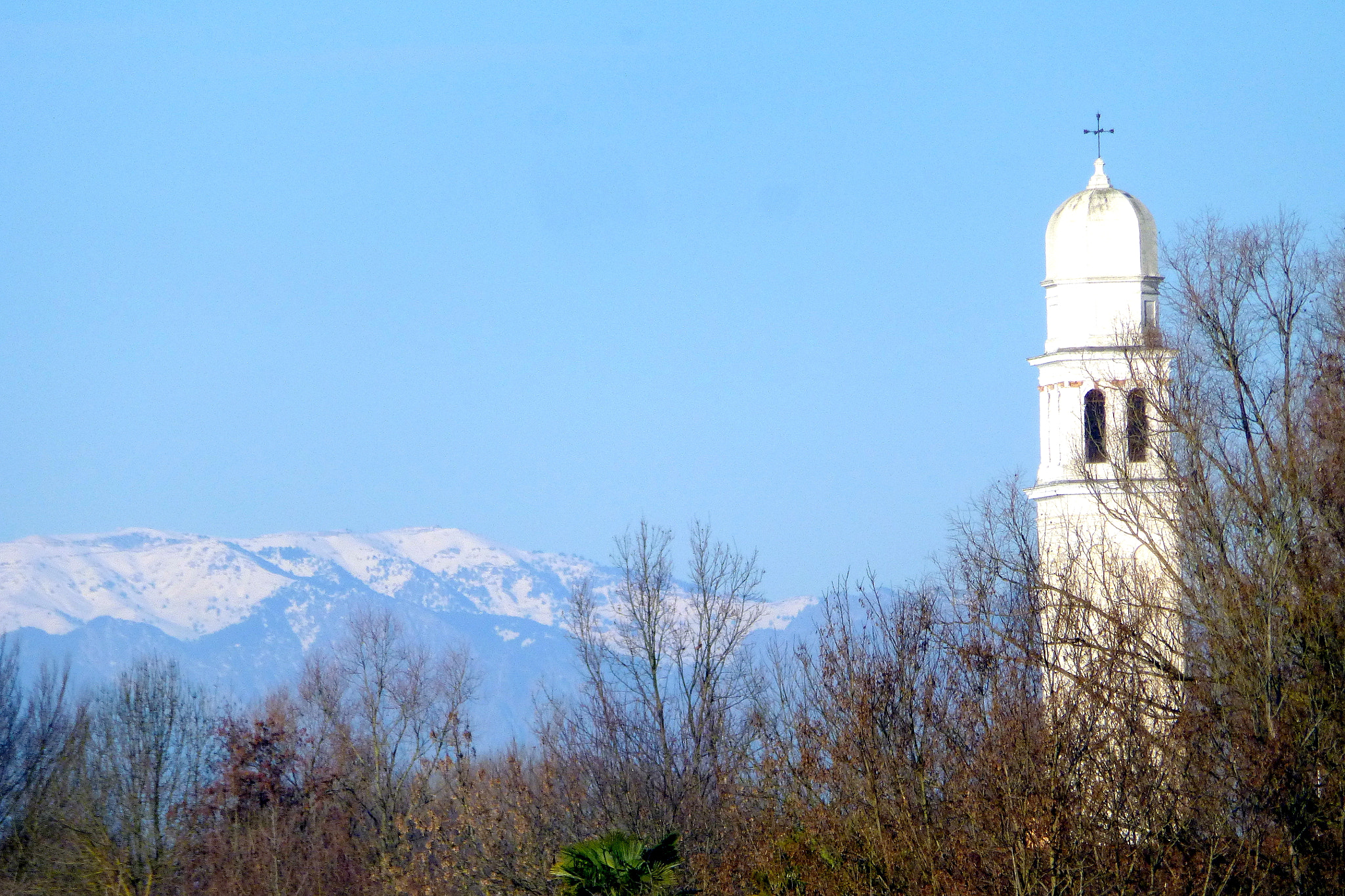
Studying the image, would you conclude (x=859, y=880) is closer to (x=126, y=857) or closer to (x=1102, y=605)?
(x=1102, y=605)

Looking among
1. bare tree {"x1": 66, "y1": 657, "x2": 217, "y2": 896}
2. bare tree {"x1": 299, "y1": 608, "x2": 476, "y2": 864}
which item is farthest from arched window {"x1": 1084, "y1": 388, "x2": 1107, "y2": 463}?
bare tree {"x1": 66, "y1": 657, "x2": 217, "y2": 896}

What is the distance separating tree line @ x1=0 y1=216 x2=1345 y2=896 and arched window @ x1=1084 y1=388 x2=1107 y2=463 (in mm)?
1813

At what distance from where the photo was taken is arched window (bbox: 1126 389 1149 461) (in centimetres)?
3017

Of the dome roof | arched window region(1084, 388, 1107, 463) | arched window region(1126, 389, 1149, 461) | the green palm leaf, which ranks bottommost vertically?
the green palm leaf

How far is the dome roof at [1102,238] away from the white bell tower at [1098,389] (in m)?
0.02

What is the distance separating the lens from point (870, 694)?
2050 cm

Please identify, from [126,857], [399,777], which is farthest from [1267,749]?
[399,777]

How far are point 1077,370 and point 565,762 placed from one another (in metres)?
13.2

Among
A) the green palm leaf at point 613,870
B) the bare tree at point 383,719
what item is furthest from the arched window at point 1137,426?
the bare tree at point 383,719

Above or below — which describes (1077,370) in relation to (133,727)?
above

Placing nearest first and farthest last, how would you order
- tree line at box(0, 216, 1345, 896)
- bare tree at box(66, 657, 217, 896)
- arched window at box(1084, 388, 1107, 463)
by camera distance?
tree line at box(0, 216, 1345, 896) → arched window at box(1084, 388, 1107, 463) → bare tree at box(66, 657, 217, 896)

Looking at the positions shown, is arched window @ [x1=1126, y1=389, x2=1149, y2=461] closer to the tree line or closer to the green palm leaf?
the tree line

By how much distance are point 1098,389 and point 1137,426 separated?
5.08 meters

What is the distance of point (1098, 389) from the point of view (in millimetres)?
35312
